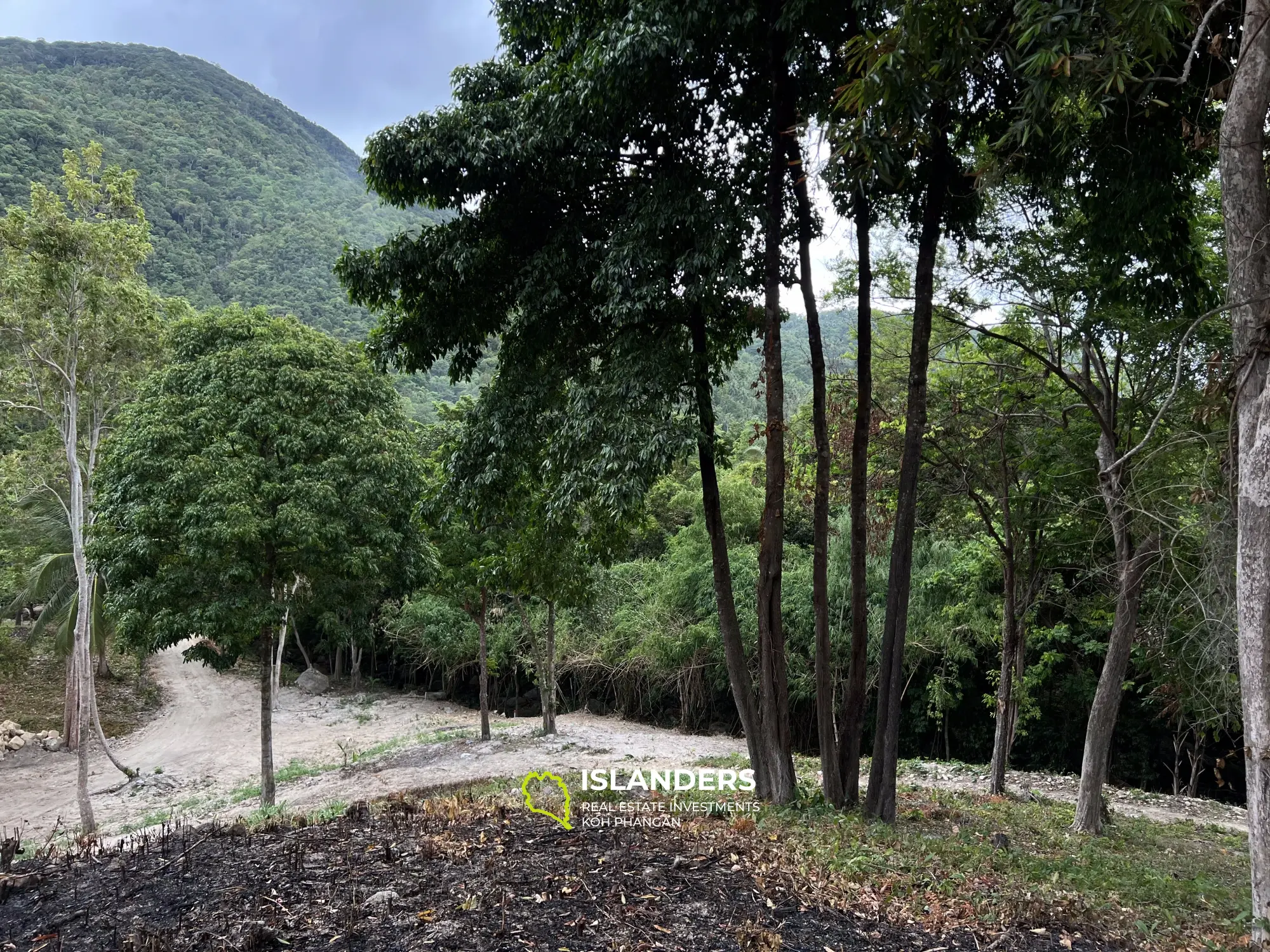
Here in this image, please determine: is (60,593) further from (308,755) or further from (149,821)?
(149,821)

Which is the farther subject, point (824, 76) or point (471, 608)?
point (471, 608)

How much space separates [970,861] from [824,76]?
234 inches

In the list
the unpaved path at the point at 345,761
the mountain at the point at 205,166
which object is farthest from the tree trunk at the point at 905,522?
the mountain at the point at 205,166

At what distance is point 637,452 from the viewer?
5.67m

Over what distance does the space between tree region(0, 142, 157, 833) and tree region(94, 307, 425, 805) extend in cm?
181

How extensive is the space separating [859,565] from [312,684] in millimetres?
22649

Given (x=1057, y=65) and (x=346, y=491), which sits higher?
(x=1057, y=65)

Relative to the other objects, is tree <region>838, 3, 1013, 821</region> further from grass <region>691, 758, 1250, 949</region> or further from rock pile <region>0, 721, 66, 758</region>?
rock pile <region>0, 721, 66, 758</region>

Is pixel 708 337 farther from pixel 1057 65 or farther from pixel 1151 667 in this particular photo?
pixel 1151 667

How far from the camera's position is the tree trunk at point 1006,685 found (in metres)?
9.53

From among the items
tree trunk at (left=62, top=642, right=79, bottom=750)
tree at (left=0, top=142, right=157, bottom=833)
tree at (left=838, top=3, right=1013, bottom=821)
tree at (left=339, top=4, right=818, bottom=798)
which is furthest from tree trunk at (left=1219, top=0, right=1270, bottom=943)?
tree trunk at (left=62, top=642, right=79, bottom=750)

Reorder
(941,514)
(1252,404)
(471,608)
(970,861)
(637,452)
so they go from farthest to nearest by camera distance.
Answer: (471,608), (941,514), (637,452), (970,861), (1252,404)

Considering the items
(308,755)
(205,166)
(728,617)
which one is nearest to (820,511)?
(728,617)

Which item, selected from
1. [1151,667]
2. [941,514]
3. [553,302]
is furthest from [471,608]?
[1151,667]
